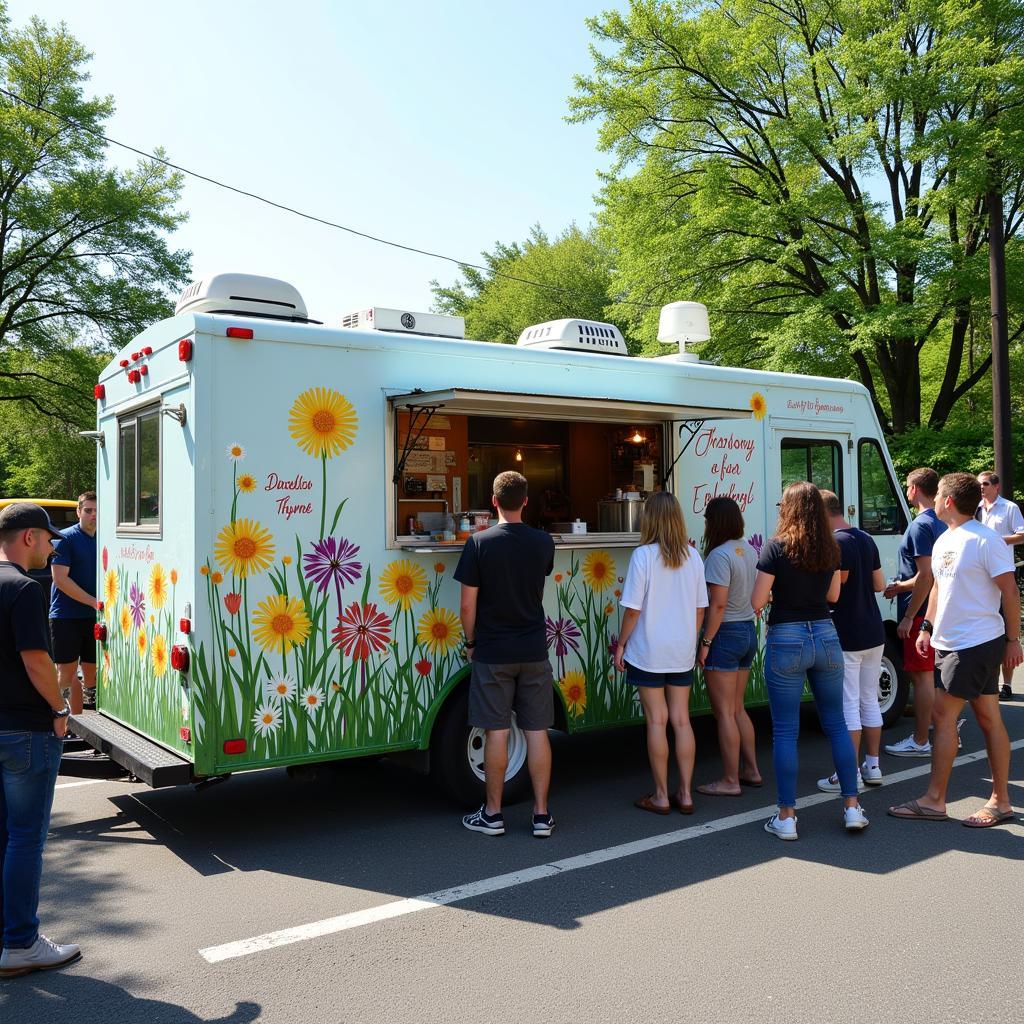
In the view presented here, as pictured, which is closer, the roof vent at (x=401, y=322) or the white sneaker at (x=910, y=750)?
the roof vent at (x=401, y=322)

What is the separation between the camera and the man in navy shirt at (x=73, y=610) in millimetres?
7004

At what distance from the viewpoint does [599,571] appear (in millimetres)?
6402

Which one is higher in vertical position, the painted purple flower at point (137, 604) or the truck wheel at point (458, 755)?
the painted purple flower at point (137, 604)

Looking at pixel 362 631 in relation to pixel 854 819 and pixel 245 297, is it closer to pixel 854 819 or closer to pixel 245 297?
pixel 245 297

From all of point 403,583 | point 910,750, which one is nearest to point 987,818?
point 910,750

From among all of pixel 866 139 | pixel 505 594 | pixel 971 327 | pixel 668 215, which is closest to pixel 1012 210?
pixel 971 327

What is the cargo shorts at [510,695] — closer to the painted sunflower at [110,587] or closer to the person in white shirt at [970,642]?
the person in white shirt at [970,642]

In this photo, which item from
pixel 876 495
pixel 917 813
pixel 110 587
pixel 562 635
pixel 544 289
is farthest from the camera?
pixel 544 289

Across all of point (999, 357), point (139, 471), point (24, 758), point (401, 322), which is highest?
point (999, 357)

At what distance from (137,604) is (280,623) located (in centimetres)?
118

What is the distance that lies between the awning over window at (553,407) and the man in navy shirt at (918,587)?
1.48 metres

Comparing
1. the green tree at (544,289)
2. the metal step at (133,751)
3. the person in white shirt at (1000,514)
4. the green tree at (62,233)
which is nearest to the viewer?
the metal step at (133,751)

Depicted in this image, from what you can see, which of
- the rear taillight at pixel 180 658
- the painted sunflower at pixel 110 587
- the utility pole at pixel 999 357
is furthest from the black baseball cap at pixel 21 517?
the utility pole at pixel 999 357

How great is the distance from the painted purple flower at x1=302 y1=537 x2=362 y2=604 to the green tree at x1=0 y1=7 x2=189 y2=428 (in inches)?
→ 771
